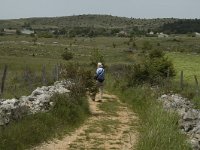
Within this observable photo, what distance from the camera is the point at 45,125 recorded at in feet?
49.4

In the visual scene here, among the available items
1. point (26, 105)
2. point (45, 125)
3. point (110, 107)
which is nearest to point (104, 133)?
point (45, 125)

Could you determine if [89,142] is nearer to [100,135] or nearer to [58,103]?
[100,135]

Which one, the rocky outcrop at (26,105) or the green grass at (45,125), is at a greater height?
the rocky outcrop at (26,105)

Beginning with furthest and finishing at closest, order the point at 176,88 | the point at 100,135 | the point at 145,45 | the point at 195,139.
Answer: the point at 145,45 → the point at 176,88 → the point at 100,135 → the point at 195,139

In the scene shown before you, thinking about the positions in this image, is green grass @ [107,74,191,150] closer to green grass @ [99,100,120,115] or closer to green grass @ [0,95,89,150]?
green grass @ [99,100,120,115]

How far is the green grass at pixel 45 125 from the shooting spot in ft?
42.7

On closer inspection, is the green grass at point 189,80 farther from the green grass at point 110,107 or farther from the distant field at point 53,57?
the green grass at point 110,107

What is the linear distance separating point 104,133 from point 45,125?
6.97 feet

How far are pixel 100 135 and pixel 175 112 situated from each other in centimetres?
248

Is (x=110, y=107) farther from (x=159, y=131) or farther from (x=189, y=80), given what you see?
(x=189, y=80)

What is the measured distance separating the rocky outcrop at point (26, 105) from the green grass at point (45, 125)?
21cm

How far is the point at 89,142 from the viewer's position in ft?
48.4

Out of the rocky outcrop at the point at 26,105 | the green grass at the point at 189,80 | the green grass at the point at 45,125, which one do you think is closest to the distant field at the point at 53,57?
the green grass at the point at 189,80

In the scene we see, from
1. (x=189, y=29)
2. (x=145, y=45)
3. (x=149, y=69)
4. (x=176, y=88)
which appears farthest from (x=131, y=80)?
(x=189, y=29)
